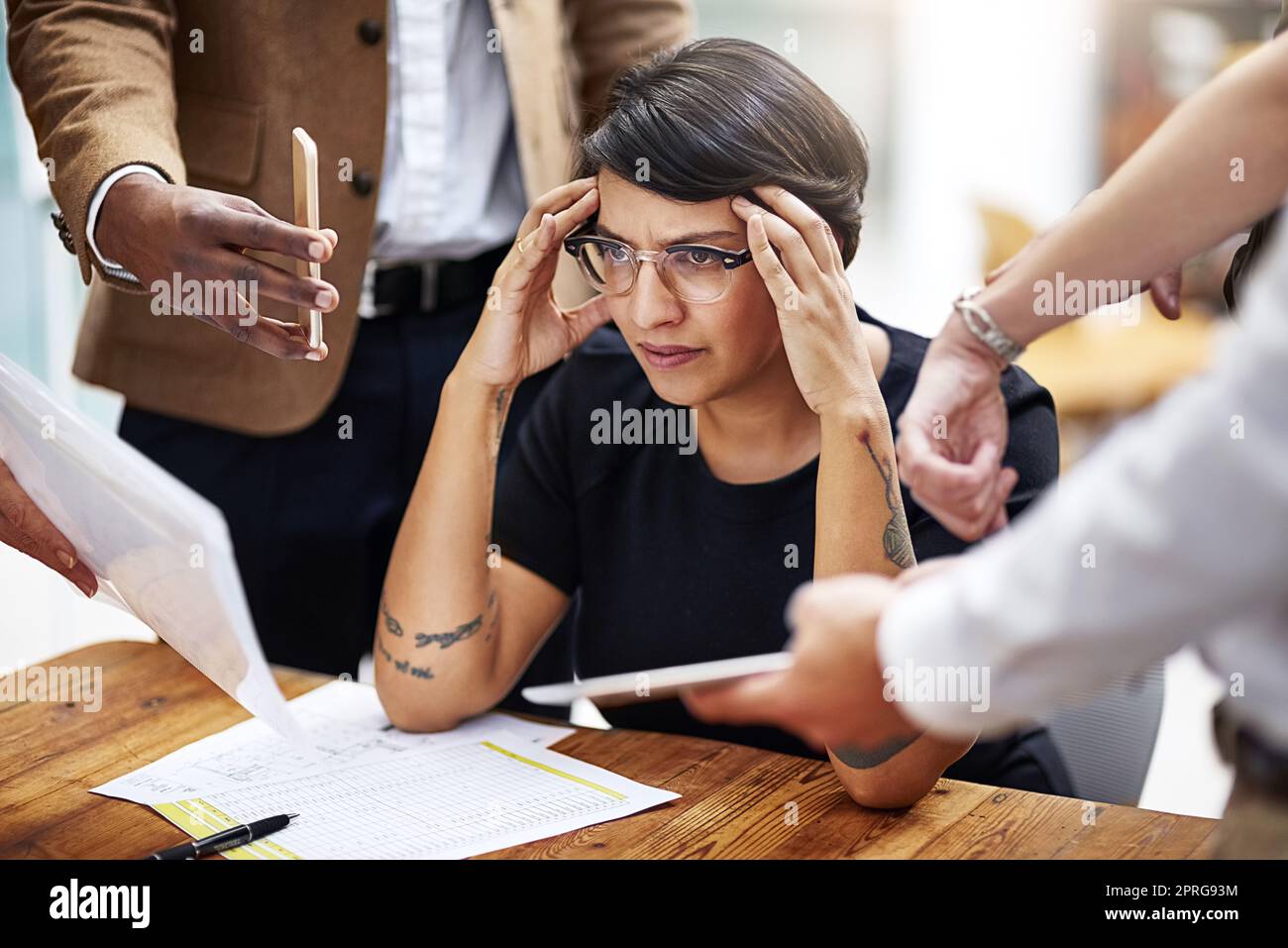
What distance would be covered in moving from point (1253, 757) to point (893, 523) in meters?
0.55

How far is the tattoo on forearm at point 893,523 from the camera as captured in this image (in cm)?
128

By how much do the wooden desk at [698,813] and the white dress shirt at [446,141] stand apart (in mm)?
691

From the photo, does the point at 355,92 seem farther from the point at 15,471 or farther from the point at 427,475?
the point at 15,471

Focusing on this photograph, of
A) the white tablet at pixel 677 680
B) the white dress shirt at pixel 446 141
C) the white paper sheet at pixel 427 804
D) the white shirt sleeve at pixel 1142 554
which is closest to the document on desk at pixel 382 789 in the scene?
the white paper sheet at pixel 427 804

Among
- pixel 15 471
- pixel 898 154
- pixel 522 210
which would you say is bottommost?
pixel 15 471

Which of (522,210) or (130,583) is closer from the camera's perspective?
(130,583)

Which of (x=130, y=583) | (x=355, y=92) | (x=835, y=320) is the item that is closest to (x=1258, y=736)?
(x=835, y=320)

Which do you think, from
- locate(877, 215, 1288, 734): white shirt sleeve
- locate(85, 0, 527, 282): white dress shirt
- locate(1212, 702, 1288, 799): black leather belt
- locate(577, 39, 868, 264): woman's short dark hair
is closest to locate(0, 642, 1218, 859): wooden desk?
locate(1212, 702, 1288, 799): black leather belt

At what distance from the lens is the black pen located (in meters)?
1.11

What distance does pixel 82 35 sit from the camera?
1.40 meters

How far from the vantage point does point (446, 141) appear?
1751 mm

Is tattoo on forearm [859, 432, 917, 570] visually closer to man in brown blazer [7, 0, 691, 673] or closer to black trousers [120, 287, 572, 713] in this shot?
man in brown blazer [7, 0, 691, 673]

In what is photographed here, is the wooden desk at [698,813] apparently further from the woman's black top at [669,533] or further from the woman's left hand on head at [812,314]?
the woman's left hand on head at [812,314]
